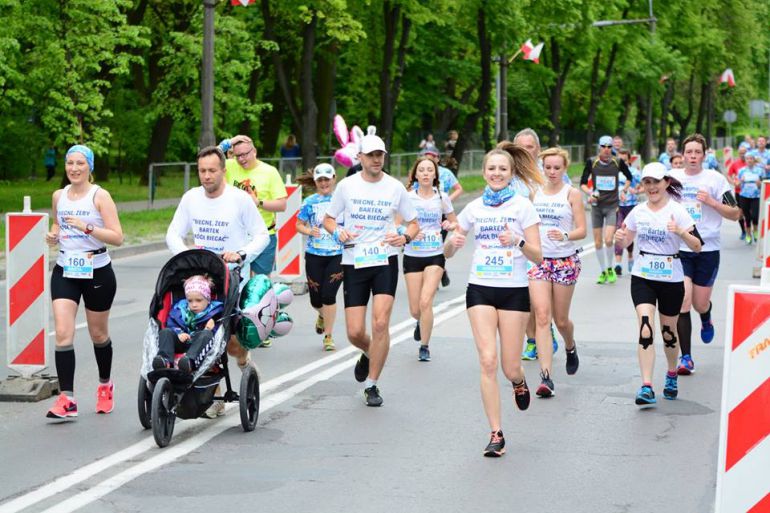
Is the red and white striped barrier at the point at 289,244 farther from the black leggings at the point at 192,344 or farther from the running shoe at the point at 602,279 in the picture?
the black leggings at the point at 192,344

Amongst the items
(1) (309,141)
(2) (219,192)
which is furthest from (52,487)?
(1) (309,141)

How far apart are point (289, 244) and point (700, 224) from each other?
7.28 meters

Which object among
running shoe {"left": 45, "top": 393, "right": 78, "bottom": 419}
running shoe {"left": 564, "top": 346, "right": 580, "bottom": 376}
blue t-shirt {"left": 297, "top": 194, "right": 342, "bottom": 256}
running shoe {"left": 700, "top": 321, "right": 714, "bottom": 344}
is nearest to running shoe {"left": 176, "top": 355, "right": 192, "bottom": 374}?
running shoe {"left": 45, "top": 393, "right": 78, "bottom": 419}

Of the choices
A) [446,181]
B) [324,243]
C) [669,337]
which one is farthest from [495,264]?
[446,181]

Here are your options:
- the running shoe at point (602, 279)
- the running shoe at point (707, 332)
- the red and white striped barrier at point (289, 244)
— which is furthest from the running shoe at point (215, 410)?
the running shoe at point (602, 279)

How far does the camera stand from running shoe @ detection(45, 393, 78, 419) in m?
9.49

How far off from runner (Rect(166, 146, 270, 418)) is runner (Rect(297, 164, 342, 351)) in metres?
2.91

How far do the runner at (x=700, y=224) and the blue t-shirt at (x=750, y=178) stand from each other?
573 inches

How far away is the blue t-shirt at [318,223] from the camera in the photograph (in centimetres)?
1289

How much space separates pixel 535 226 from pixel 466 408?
1803 mm

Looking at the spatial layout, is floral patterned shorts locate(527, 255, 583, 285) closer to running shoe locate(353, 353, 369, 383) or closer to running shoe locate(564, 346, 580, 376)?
running shoe locate(564, 346, 580, 376)

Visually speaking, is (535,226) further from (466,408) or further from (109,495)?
(109,495)

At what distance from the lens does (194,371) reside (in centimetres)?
871

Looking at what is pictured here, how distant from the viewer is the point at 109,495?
7.47 metres
